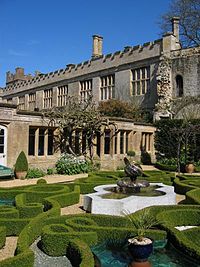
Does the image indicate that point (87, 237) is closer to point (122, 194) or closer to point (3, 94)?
point (122, 194)

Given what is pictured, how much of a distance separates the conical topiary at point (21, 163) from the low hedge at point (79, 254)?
38.6 ft

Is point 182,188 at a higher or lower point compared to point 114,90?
lower

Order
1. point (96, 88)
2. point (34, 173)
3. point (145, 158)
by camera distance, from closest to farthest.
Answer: point (34, 173) → point (145, 158) → point (96, 88)

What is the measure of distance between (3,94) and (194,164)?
37434 millimetres

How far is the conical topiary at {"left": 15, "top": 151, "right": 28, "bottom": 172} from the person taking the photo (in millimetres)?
17641

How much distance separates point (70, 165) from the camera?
2005 cm

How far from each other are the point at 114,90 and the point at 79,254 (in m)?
29.5

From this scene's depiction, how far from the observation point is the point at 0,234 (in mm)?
6746

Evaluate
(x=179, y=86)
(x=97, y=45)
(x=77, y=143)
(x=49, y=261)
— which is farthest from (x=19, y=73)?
(x=49, y=261)

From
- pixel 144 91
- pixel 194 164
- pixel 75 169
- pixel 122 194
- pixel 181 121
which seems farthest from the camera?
pixel 144 91

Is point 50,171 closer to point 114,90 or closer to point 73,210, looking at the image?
point 73,210

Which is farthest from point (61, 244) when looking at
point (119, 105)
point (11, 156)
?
point (119, 105)

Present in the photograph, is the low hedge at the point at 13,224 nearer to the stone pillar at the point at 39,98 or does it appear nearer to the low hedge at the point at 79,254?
the low hedge at the point at 79,254

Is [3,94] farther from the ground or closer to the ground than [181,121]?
farther from the ground
